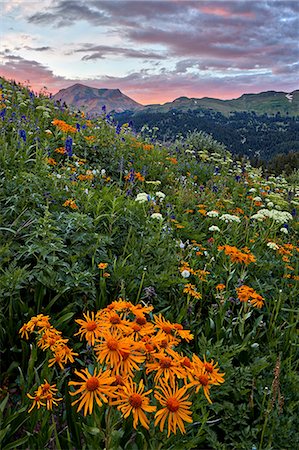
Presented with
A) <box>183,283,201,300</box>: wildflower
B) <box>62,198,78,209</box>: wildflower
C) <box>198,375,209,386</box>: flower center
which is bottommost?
<box>183,283,201,300</box>: wildflower

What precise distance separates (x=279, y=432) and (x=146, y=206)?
101 inches

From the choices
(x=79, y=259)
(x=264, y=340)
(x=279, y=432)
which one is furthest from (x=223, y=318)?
(x=79, y=259)

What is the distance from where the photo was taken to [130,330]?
135 centimetres

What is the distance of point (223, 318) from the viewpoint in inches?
114

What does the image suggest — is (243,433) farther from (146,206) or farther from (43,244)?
(146,206)

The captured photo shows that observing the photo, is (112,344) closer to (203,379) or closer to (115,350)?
(115,350)

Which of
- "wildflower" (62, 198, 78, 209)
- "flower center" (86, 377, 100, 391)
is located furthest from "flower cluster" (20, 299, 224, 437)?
"wildflower" (62, 198, 78, 209)

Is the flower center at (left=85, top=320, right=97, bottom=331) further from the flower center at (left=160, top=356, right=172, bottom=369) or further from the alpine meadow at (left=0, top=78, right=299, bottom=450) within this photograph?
the flower center at (left=160, top=356, right=172, bottom=369)

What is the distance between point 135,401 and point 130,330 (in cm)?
25

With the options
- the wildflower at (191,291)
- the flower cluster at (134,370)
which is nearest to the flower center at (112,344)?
the flower cluster at (134,370)

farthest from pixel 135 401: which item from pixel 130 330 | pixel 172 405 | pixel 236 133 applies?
pixel 236 133

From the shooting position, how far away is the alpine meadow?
4.43 ft

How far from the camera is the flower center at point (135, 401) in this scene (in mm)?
1172

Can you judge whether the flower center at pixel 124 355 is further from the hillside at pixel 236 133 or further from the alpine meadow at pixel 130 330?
the hillside at pixel 236 133
